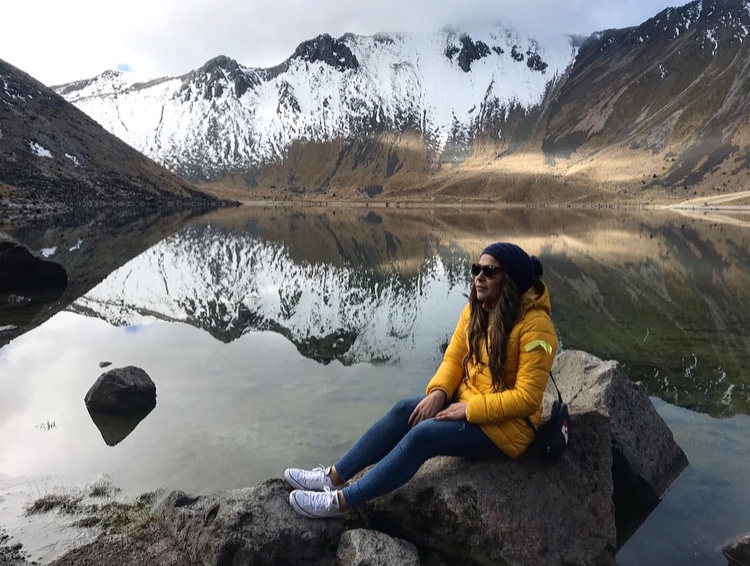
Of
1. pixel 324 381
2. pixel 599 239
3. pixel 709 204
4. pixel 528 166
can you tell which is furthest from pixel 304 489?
pixel 528 166

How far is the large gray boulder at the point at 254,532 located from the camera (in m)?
5.15

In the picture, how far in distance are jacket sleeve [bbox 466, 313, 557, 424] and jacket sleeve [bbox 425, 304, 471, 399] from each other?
0.65m

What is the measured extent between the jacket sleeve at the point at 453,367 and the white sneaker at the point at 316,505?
1.50m

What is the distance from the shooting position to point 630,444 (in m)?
7.20

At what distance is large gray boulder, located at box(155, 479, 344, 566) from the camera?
16.9ft

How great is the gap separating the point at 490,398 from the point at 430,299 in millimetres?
16137

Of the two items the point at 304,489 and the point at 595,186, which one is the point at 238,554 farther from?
the point at 595,186

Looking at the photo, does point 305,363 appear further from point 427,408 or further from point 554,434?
point 554,434

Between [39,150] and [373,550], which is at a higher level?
[39,150]

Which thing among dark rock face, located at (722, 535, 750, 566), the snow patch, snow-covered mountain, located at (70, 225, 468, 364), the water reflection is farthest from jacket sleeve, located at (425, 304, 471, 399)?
the snow patch

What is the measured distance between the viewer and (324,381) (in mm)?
11859

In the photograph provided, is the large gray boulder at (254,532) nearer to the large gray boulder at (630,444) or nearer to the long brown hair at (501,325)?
the long brown hair at (501,325)

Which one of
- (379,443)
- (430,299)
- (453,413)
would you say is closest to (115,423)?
(379,443)

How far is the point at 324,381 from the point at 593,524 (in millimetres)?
6964
